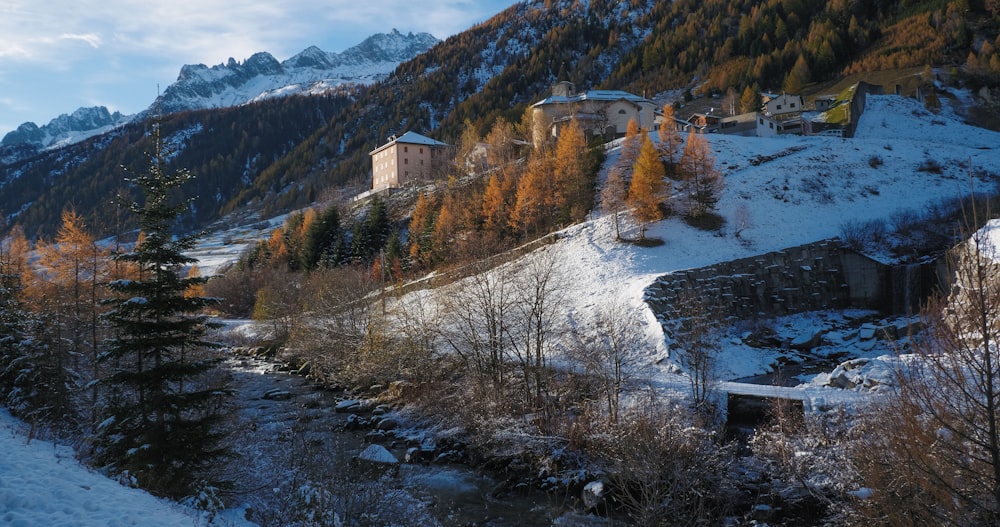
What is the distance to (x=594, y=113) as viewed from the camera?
6738cm

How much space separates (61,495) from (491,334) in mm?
16875

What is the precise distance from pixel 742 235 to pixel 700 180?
632 centimetres

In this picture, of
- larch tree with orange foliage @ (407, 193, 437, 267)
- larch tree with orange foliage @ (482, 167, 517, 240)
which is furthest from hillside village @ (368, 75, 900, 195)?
larch tree with orange foliage @ (407, 193, 437, 267)

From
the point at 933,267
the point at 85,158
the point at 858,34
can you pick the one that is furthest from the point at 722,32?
the point at 85,158

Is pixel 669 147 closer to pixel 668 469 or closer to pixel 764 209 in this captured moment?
pixel 764 209

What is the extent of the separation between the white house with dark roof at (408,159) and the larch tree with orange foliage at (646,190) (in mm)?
45878

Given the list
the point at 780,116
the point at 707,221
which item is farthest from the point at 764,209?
the point at 780,116

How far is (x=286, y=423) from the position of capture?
23297 mm

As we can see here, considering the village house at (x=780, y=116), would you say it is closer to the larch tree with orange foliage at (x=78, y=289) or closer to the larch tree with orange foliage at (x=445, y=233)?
the larch tree with orange foliage at (x=445, y=233)

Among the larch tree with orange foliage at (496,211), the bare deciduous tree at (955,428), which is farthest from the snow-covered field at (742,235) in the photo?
the bare deciduous tree at (955,428)

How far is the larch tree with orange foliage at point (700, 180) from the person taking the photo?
4322 centimetres

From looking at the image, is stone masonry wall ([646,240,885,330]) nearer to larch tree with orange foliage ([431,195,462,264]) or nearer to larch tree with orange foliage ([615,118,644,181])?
larch tree with orange foliage ([615,118,644,181])

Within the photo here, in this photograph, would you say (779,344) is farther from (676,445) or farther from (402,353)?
(402,353)

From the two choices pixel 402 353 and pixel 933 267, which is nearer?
pixel 402 353
